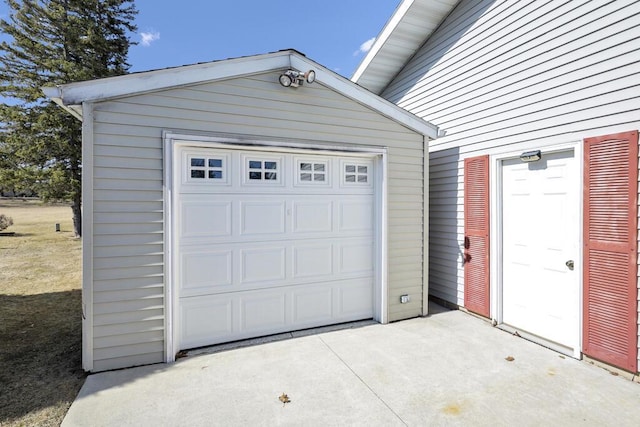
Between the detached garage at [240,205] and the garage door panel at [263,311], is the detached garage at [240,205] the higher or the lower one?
the higher one

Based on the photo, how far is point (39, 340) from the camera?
388cm

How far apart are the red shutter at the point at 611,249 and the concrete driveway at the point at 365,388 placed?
1.07 ft

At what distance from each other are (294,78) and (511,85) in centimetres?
292

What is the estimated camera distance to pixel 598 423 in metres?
2.43

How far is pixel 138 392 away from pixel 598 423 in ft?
12.2

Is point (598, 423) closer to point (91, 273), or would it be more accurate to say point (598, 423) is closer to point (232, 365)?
point (232, 365)

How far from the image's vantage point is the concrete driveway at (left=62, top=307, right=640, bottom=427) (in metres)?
2.50

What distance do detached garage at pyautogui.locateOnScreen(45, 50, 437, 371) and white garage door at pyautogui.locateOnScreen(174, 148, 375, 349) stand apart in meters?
0.02

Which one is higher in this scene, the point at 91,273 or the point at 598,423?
the point at 91,273

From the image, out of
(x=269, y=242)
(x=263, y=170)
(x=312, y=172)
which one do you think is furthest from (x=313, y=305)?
(x=263, y=170)

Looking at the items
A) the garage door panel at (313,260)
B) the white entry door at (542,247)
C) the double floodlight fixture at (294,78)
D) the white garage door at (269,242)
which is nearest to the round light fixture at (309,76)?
the double floodlight fixture at (294,78)

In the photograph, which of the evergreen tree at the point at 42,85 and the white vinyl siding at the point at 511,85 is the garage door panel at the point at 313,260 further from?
the evergreen tree at the point at 42,85

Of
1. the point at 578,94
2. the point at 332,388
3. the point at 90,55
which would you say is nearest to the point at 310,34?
the point at 90,55

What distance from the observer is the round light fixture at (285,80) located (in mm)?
3887
